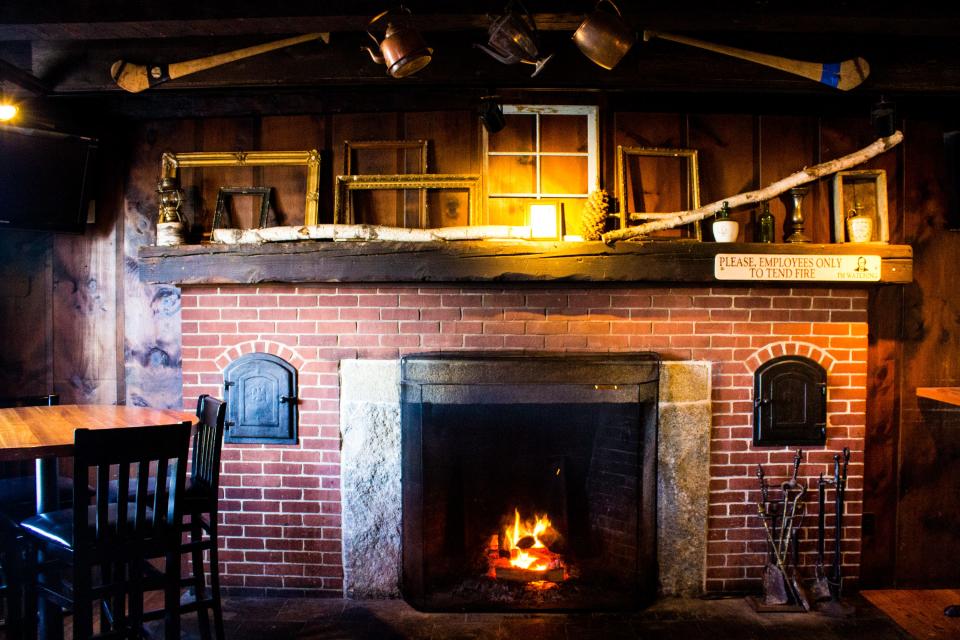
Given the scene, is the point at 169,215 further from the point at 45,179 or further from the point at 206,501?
Result: the point at 206,501

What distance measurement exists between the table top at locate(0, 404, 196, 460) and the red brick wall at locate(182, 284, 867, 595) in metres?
0.38

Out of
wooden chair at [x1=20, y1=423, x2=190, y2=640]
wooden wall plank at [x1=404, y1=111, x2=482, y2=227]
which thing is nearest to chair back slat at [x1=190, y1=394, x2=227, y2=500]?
wooden chair at [x1=20, y1=423, x2=190, y2=640]

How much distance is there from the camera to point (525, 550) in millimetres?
3057

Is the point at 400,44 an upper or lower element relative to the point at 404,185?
upper

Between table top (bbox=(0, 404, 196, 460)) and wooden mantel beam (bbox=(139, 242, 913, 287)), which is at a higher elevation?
wooden mantel beam (bbox=(139, 242, 913, 287))

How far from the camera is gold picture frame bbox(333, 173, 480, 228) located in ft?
9.78

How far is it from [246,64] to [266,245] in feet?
3.02

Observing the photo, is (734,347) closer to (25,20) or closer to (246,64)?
(246,64)

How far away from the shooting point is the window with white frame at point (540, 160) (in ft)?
9.83

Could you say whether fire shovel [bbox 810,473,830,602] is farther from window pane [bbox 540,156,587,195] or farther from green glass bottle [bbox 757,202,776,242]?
window pane [bbox 540,156,587,195]

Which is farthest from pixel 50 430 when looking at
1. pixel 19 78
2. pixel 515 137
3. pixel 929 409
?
pixel 929 409

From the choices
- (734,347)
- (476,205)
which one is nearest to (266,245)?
(476,205)

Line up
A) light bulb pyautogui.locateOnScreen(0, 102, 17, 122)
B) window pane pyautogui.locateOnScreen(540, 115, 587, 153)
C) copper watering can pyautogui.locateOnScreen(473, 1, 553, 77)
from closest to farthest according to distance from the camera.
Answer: copper watering can pyautogui.locateOnScreen(473, 1, 553, 77), light bulb pyautogui.locateOnScreen(0, 102, 17, 122), window pane pyautogui.locateOnScreen(540, 115, 587, 153)

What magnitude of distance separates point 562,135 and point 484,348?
127 cm
